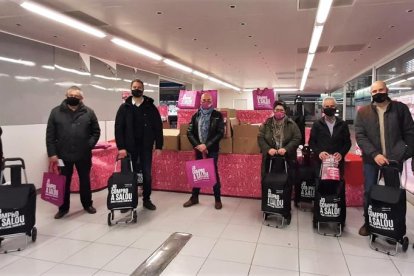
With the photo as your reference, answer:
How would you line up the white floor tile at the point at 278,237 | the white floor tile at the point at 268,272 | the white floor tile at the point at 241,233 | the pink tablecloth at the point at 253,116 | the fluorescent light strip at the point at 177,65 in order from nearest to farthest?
1. the white floor tile at the point at 268,272
2. the white floor tile at the point at 278,237
3. the white floor tile at the point at 241,233
4. the pink tablecloth at the point at 253,116
5. the fluorescent light strip at the point at 177,65

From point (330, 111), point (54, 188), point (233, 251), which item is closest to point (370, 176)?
point (330, 111)

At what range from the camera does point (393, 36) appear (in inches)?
228

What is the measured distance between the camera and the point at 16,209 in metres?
2.79

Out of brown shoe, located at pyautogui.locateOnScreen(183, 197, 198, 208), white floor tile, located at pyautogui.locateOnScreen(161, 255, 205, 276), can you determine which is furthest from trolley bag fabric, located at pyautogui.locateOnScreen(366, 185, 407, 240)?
brown shoe, located at pyautogui.locateOnScreen(183, 197, 198, 208)

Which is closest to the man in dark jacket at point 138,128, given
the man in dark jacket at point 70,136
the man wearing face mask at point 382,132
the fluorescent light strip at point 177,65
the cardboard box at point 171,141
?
the man in dark jacket at point 70,136

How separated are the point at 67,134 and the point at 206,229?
204cm

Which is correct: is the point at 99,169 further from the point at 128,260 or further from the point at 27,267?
the point at 128,260

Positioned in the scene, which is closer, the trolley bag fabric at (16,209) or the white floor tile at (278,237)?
the trolley bag fabric at (16,209)

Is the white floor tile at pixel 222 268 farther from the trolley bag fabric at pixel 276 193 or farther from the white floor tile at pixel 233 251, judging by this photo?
the trolley bag fabric at pixel 276 193

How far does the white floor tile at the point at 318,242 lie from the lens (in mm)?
2881

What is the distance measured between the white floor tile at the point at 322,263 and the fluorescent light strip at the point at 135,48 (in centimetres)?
506

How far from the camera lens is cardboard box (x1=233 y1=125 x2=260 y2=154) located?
4.53m

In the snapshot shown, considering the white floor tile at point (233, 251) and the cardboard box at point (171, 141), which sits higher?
the cardboard box at point (171, 141)

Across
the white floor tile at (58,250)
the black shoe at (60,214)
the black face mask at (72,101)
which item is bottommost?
the white floor tile at (58,250)
